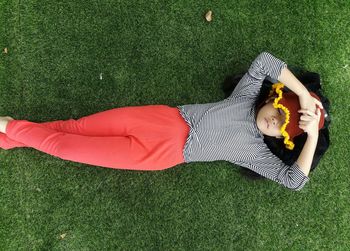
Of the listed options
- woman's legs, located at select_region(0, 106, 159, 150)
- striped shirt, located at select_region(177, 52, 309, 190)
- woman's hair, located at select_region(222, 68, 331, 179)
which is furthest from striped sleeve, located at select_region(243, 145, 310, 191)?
woman's legs, located at select_region(0, 106, 159, 150)

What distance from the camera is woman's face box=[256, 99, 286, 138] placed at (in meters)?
2.47

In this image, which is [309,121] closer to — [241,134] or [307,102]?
[307,102]

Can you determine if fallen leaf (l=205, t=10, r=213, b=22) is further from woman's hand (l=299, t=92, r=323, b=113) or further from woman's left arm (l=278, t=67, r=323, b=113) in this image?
woman's hand (l=299, t=92, r=323, b=113)

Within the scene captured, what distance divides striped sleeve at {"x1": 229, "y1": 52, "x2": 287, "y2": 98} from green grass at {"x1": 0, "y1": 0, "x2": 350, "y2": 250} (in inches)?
14.9

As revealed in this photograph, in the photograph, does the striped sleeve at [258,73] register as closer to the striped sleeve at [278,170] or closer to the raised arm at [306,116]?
the raised arm at [306,116]

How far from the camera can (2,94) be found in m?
2.81

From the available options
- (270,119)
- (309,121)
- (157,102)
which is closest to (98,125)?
(157,102)

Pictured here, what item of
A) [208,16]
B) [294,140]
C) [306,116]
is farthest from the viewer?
[208,16]

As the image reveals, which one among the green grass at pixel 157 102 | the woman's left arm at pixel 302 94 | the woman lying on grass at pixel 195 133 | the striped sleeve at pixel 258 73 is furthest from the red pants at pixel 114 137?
the woman's left arm at pixel 302 94

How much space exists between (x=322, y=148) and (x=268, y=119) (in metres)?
0.58

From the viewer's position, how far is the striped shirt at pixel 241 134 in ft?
8.62

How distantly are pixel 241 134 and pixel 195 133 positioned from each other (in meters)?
0.28

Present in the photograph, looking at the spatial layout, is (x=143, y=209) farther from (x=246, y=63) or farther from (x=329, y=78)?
(x=329, y=78)

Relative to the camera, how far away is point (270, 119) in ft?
8.23
